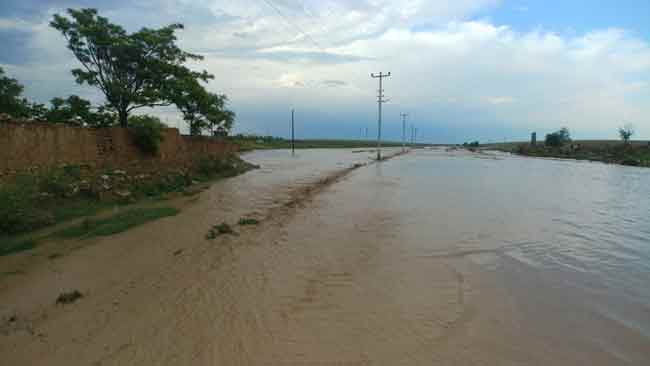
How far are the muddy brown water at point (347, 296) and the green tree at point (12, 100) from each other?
1544 cm

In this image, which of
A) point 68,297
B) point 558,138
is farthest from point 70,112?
point 558,138

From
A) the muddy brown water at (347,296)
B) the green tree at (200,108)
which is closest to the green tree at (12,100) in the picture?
the green tree at (200,108)

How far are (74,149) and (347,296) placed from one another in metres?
14.2

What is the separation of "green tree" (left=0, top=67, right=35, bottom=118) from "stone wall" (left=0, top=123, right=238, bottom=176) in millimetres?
6096

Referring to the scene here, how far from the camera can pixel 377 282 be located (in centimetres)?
481

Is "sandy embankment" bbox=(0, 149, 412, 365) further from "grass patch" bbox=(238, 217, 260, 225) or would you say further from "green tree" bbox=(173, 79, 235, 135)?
"green tree" bbox=(173, 79, 235, 135)

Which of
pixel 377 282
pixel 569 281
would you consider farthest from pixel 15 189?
pixel 569 281

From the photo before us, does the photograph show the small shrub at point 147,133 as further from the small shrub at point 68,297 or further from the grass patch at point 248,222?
the small shrub at point 68,297

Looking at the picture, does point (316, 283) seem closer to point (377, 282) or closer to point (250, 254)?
point (377, 282)

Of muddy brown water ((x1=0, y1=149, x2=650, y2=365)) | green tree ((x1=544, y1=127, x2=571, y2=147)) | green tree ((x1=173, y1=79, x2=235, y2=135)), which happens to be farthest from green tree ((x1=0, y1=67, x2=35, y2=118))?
green tree ((x1=544, y1=127, x2=571, y2=147))

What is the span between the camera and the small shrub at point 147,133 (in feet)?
55.2

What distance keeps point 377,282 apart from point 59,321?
4.16 meters

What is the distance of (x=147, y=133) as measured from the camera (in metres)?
16.9

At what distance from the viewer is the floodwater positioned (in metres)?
3.19
